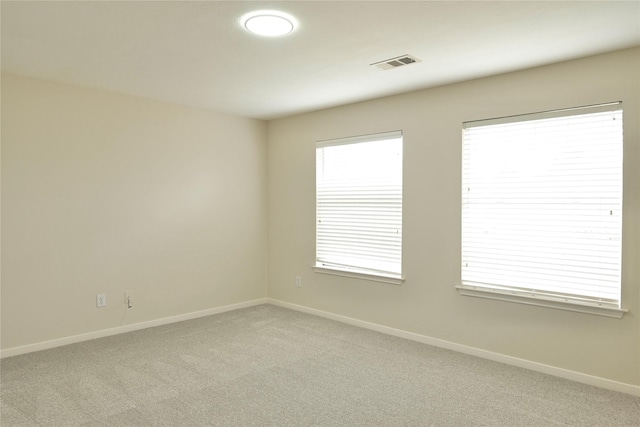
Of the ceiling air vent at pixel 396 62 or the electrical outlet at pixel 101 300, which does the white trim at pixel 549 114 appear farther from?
the electrical outlet at pixel 101 300

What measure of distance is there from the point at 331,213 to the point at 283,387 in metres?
2.26

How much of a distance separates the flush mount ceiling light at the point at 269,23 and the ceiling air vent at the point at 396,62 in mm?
899

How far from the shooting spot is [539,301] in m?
3.24

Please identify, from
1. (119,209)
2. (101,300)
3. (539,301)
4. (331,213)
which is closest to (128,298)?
(101,300)

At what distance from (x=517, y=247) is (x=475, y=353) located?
39.7 inches

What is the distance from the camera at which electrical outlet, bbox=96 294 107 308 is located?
13.2ft

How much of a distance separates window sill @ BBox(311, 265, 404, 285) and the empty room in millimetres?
29

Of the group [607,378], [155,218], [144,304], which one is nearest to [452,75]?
[607,378]

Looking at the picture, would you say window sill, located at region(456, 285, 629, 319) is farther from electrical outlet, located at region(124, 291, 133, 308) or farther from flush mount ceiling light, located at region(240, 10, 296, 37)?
electrical outlet, located at region(124, 291, 133, 308)

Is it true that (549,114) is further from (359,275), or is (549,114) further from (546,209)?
(359,275)

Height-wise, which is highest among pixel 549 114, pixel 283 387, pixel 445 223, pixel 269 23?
pixel 269 23

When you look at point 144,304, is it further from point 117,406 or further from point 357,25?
point 357,25

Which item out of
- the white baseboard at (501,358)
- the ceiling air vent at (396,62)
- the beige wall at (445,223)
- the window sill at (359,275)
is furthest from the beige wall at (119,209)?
the ceiling air vent at (396,62)

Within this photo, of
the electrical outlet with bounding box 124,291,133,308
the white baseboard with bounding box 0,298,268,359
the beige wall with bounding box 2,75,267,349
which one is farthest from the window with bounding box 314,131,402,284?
the electrical outlet with bounding box 124,291,133,308
